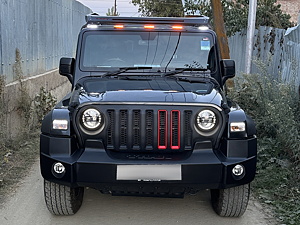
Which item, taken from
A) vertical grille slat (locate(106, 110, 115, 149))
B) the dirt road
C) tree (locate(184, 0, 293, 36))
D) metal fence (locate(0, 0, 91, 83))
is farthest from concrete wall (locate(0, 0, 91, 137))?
tree (locate(184, 0, 293, 36))

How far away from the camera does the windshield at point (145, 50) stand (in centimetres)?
515

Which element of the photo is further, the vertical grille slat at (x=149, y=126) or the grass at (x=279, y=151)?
the grass at (x=279, y=151)

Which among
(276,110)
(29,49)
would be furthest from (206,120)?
(29,49)

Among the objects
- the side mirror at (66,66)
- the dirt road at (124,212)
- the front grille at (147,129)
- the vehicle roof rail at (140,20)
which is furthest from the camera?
the vehicle roof rail at (140,20)

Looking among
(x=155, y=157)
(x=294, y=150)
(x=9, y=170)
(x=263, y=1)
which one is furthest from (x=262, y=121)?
(x=263, y=1)

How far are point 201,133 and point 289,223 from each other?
52.8 inches

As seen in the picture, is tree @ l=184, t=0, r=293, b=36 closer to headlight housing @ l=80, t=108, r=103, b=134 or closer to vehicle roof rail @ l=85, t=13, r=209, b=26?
vehicle roof rail @ l=85, t=13, r=209, b=26

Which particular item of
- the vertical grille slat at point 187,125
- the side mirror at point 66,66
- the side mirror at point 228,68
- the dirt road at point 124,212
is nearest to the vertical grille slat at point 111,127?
the vertical grille slat at point 187,125

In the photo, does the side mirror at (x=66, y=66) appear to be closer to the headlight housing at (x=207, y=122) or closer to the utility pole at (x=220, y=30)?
the headlight housing at (x=207, y=122)

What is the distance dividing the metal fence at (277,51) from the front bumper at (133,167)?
2986 millimetres

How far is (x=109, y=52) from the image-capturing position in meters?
5.19

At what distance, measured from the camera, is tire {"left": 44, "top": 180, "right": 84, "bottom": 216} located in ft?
13.5

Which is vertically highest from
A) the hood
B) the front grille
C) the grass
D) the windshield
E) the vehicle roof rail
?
the vehicle roof rail

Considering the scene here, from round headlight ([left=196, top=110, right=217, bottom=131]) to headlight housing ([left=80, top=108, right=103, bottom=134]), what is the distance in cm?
91
